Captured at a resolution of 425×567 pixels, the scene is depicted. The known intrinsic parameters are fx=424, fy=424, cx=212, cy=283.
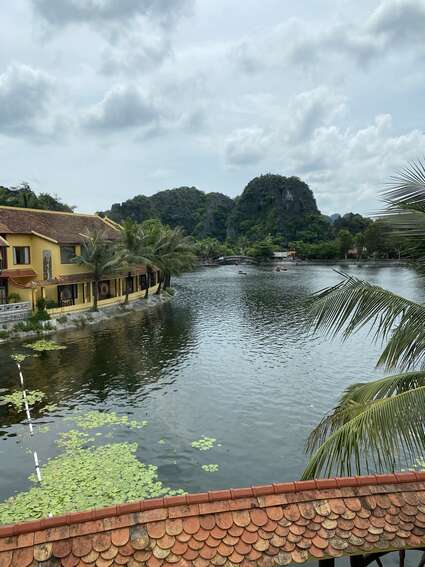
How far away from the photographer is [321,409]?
17.8m

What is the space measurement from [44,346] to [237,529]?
79.3 ft

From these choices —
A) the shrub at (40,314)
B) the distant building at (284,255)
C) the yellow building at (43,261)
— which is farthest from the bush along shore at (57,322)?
the distant building at (284,255)

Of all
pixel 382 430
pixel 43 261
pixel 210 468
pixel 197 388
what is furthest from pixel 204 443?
pixel 43 261

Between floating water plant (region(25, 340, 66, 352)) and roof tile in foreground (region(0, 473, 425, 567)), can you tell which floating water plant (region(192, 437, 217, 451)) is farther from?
floating water plant (region(25, 340, 66, 352))

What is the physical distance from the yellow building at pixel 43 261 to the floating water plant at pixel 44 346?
5514 mm

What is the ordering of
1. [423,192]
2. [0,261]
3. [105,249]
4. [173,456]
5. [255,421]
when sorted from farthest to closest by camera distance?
[105,249]
[0,261]
[255,421]
[173,456]
[423,192]

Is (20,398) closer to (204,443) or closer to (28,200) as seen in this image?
(204,443)

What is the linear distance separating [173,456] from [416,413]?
30.9 ft

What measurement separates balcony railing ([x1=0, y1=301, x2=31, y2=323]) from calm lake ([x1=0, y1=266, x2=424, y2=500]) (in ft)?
12.3

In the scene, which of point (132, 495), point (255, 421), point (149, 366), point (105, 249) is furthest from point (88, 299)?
point (132, 495)

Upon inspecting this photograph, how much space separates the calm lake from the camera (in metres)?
13.7

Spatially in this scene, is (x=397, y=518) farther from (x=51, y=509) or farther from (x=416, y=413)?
(x=51, y=509)

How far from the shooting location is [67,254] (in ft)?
121

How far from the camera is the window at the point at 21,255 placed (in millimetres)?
33781
